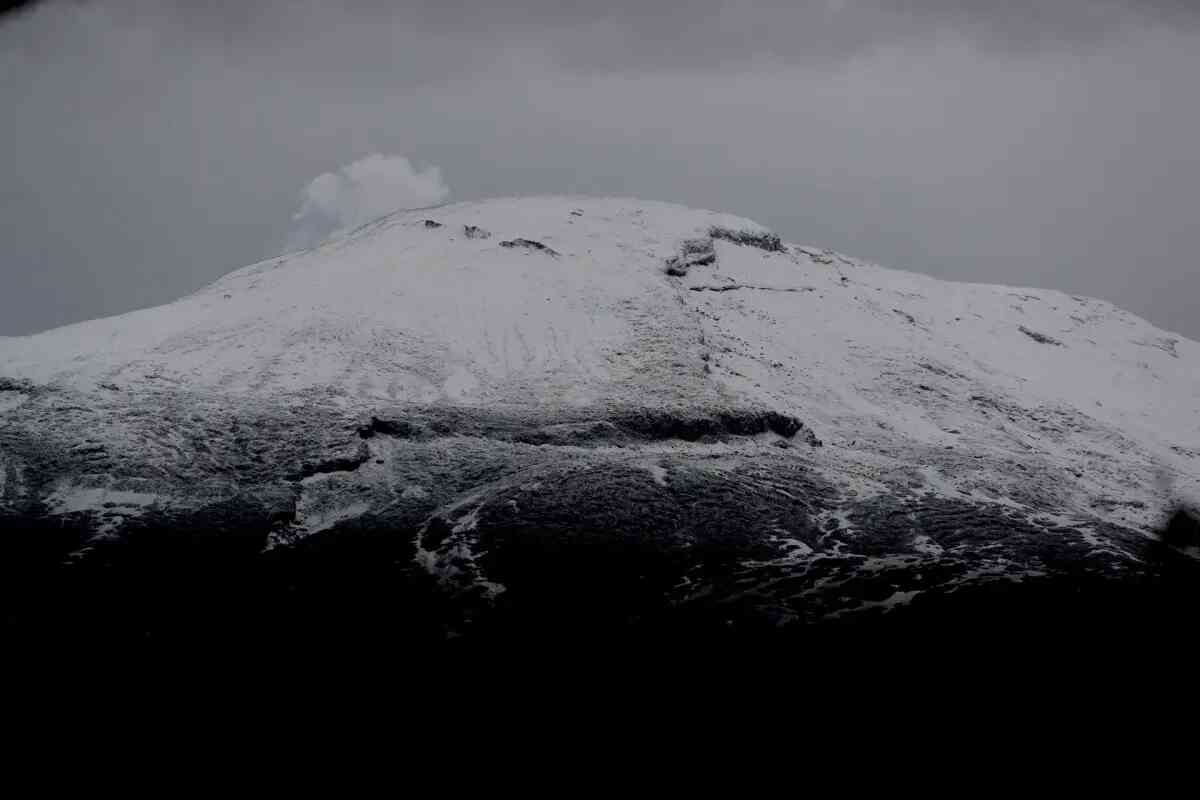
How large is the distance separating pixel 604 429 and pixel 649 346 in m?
16.3

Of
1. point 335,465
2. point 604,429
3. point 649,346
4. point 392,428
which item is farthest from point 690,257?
point 335,465

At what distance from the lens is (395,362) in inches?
2518

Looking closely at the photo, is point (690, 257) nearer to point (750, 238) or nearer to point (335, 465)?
point (750, 238)

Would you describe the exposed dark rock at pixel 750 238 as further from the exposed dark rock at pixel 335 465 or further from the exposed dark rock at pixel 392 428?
the exposed dark rock at pixel 335 465

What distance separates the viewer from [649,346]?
70.8 meters

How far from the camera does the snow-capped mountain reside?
136 ft

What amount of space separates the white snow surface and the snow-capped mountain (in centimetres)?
42

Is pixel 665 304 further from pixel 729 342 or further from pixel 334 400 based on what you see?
pixel 334 400

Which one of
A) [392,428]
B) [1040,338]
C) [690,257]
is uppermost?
[690,257]

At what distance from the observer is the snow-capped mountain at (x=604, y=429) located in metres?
41.6

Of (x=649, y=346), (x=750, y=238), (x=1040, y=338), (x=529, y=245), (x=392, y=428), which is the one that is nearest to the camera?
(x=392, y=428)

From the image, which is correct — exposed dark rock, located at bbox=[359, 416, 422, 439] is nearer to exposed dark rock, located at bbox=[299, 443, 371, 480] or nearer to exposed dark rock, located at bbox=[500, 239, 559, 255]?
exposed dark rock, located at bbox=[299, 443, 371, 480]

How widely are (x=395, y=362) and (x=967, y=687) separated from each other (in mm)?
46745

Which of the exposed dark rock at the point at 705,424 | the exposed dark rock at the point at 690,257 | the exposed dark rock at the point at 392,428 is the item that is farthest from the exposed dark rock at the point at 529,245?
the exposed dark rock at the point at 392,428
